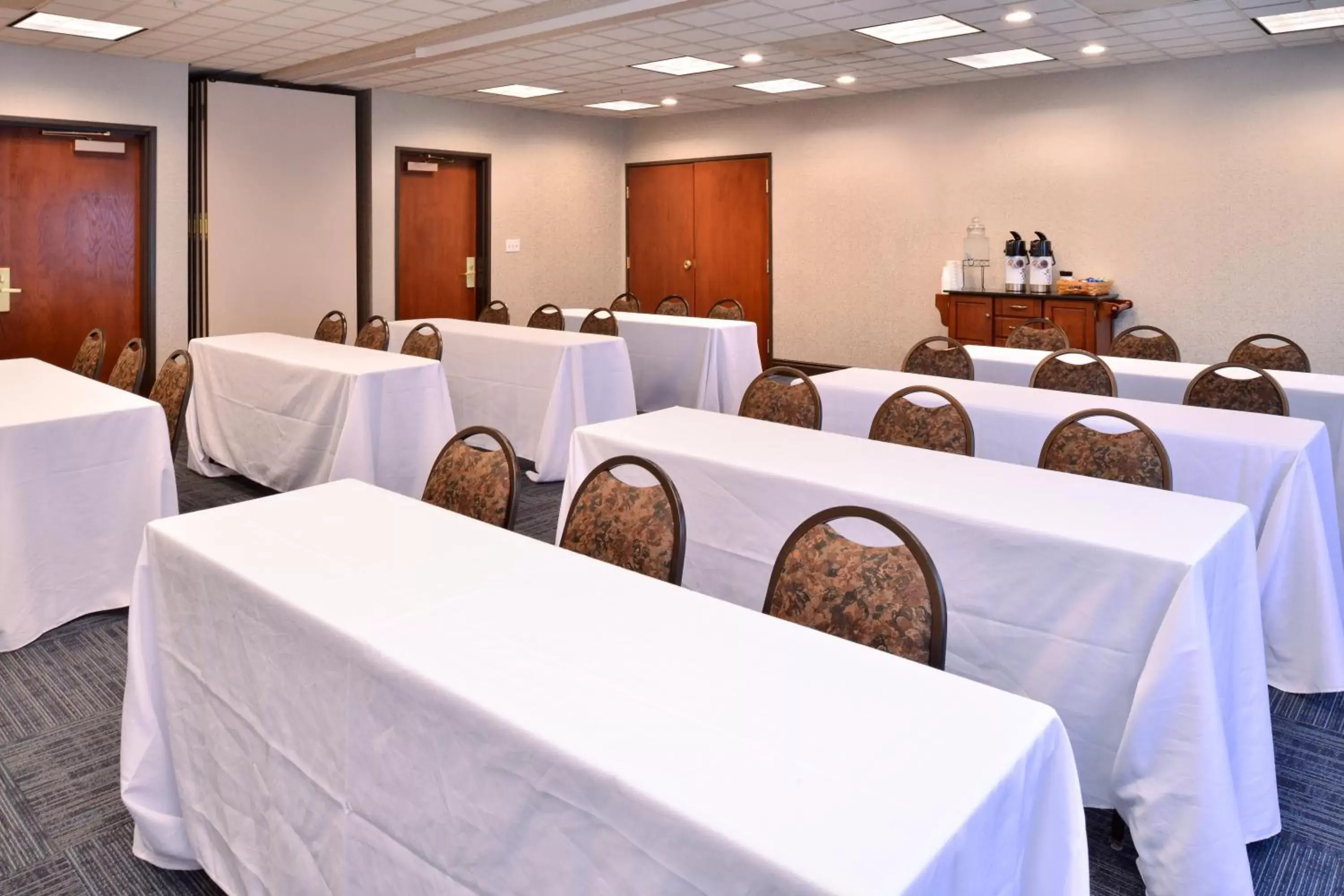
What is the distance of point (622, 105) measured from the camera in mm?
9422

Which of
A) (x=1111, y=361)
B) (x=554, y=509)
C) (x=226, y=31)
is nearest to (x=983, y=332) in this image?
(x=1111, y=361)

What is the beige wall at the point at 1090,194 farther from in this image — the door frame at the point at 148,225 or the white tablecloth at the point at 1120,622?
the white tablecloth at the point at 1120,622

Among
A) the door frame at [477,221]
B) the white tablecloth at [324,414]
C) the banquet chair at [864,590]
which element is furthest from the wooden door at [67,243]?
the banquet chair at [864,590]

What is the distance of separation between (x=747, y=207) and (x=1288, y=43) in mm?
4626

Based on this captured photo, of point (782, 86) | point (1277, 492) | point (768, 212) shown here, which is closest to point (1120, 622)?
point (1277, 492)

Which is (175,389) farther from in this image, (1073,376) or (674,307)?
(674,307)

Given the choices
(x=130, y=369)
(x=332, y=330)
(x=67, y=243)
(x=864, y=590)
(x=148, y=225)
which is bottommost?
(x=864, y=590)

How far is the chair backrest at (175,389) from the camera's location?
4.20 metres

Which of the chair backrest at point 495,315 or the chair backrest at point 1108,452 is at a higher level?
the chair backrest at point 495,315

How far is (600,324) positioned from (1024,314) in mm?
3176

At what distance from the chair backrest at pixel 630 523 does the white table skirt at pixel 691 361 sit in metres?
4.18

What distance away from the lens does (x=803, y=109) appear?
9148 millimetres

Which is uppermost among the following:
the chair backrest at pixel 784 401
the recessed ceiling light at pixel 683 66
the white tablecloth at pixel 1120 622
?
the recessed ceiling light at pixel 683 66

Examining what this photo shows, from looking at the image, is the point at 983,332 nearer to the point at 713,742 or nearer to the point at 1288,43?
the point at 1288,43
